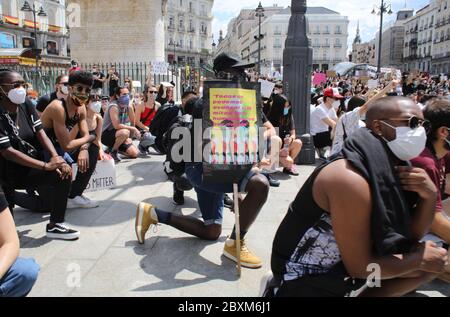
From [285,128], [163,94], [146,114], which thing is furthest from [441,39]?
[285,128]

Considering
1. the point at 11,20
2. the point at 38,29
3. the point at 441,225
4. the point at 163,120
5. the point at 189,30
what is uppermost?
the point at 189,30

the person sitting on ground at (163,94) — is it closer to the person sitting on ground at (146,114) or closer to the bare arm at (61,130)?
the person sitting on ground at (146,114)

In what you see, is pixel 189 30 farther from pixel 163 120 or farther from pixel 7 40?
pixel 163 120

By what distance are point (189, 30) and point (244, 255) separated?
8371 centimetres

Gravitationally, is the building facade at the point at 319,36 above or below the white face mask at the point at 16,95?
above

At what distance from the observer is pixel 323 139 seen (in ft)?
27.7

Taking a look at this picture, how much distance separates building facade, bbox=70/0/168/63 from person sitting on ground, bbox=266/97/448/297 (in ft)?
50.7

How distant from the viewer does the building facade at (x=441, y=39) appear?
258ft

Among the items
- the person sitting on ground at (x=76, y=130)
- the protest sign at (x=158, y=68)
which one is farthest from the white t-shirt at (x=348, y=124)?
the protest sign at (x=158, y=68)

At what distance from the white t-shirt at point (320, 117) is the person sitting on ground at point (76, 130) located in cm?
448

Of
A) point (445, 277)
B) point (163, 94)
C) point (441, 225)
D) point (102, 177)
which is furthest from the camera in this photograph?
point (163, 94)

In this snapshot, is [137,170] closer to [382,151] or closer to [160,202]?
[160,202]

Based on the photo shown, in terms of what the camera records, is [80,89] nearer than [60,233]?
No

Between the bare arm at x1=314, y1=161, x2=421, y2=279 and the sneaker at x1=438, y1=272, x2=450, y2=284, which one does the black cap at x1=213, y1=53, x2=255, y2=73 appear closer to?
the bare arm at x1=314, y1=161, x2=421, y2=279
